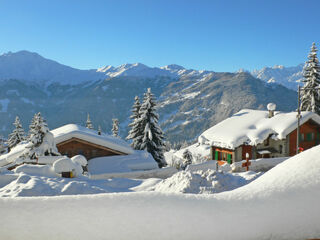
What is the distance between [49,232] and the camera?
288 cm

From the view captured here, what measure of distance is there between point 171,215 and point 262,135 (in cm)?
2200

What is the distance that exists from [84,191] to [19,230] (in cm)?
518

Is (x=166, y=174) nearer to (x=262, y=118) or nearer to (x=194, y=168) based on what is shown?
(x=194, y=168)

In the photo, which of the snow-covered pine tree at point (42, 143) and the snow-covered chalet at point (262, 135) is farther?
the snow-covered chalet at point (262, 135)

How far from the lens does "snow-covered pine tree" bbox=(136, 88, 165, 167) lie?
28812 millimetres

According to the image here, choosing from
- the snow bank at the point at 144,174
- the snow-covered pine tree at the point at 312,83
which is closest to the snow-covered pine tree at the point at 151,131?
the snow bank at the point at 144,174

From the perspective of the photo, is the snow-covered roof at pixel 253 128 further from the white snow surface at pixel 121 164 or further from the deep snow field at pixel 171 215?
the deep snow field at pixel 171 215

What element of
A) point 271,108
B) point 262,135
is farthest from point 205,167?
point 271,108

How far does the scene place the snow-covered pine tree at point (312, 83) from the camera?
103ft

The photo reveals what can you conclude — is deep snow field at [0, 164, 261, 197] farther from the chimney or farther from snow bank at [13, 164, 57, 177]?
the chimney

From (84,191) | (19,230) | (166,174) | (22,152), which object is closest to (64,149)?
(22,152)

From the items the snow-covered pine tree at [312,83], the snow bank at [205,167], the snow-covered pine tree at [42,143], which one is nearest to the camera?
the snow bank at [205,167]

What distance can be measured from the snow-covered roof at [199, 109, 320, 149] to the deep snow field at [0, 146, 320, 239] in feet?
67.8

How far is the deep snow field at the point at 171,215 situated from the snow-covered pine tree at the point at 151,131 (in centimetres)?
2548
